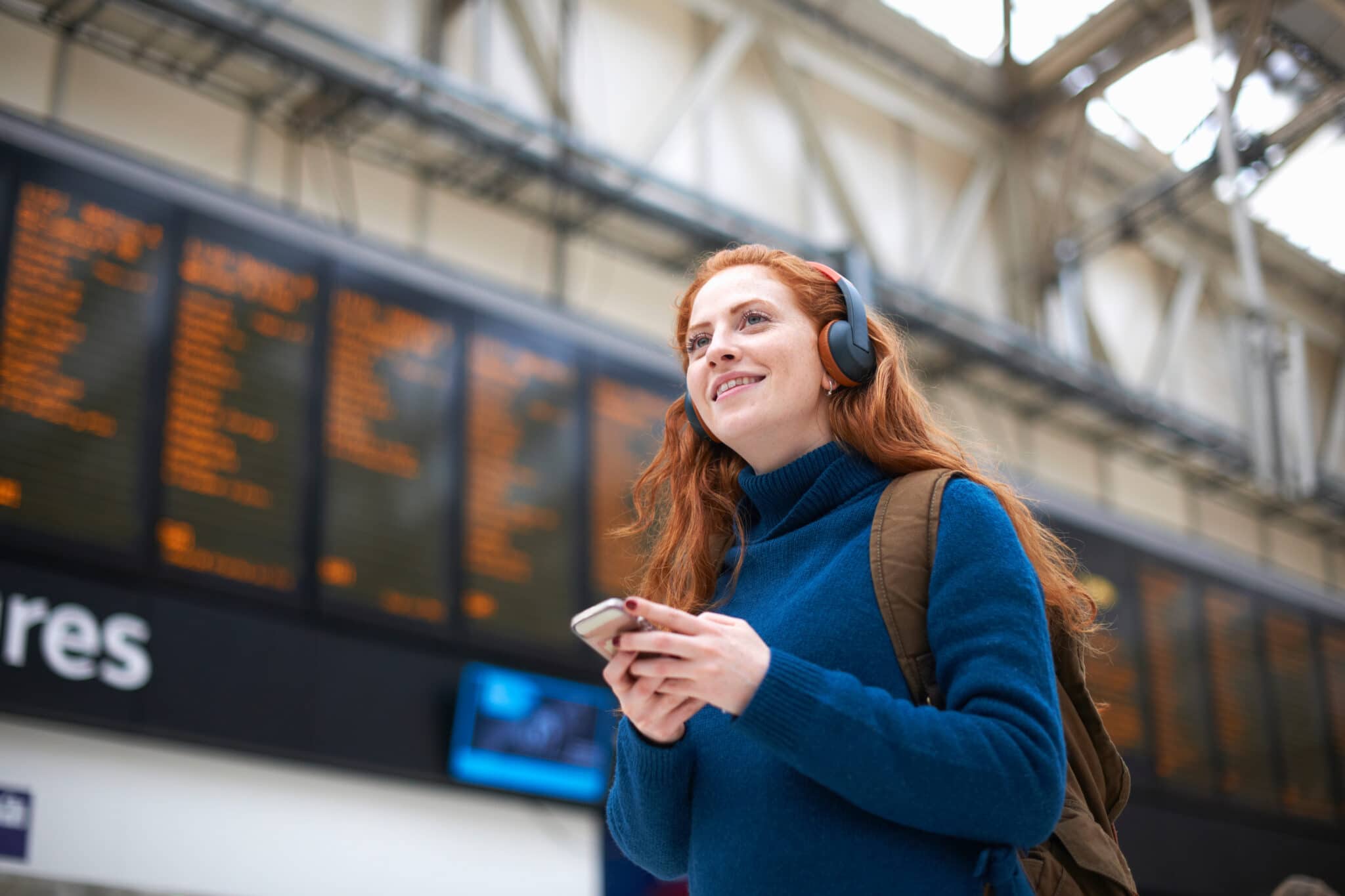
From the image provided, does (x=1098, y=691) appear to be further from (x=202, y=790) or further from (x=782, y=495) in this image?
(x=782, y=495)

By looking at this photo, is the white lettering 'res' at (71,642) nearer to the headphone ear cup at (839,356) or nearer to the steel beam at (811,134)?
the headphone ear cup at (839,356)

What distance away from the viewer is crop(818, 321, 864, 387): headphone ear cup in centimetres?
163

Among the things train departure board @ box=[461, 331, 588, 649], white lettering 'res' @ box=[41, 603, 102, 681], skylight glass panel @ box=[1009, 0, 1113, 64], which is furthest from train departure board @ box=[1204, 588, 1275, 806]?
white lettering 'res' @ box=[41, 603, 102, 681]

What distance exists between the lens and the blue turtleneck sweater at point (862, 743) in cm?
123

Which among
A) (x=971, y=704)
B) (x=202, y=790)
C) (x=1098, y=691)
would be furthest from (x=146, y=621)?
(x=1098, y=691)

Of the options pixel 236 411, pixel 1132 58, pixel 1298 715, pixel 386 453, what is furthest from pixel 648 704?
pixel 1132 58

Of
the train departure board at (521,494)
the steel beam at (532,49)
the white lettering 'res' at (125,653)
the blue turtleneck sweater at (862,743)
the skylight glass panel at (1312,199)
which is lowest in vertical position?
the blue turtleneck sweater at (862,743)

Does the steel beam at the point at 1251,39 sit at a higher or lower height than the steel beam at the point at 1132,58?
lower

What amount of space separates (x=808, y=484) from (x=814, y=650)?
0.83ft

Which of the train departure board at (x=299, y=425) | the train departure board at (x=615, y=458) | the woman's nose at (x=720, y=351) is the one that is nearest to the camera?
the woman's nose at (x=720, y=351)

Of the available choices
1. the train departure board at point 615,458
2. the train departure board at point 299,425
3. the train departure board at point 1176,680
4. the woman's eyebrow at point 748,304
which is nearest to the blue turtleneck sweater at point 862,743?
the woman's eyebrow at point 748,304

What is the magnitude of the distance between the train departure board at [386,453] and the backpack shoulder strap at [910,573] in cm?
379

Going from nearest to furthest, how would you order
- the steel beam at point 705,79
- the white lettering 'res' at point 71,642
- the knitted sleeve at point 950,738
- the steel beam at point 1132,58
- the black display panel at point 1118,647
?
the knitted sleeve at point 950,738
the white lettering 'res' at point 71,642
the black display panel at point 1118,647
the steel beam at point 705,79
the steel beam at point 1132,58

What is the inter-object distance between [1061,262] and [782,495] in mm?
8960
